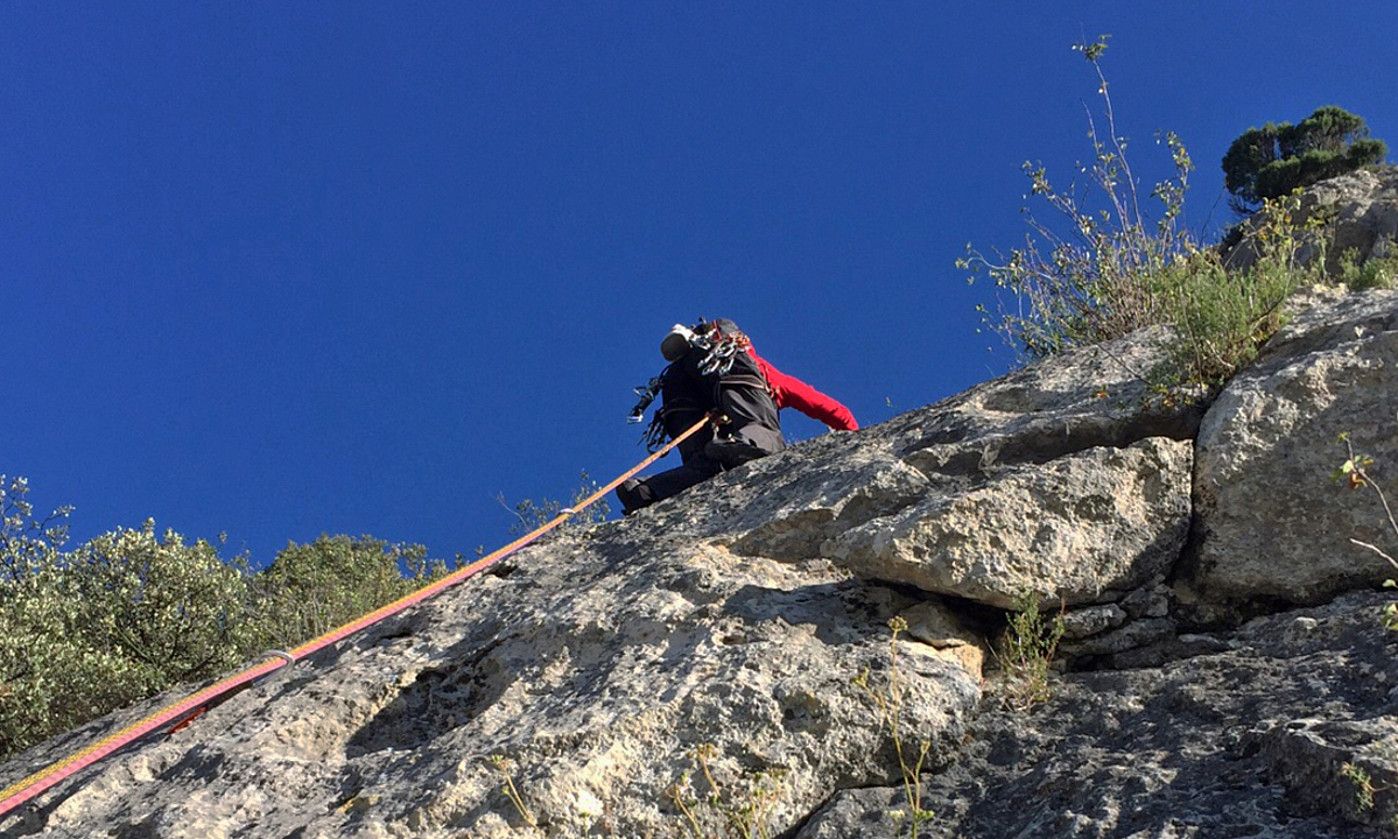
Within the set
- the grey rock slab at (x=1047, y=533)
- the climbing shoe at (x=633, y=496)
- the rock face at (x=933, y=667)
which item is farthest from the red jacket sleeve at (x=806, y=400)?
the grey rock slab at (x=1047, y=533)

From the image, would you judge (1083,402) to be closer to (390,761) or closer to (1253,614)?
(1253,614)

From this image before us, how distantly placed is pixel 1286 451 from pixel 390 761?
3.32m

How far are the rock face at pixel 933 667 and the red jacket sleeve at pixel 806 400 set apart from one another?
8.72 feet

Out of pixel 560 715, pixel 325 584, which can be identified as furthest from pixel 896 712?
pixel 325 584

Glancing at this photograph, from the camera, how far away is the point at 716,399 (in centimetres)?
793

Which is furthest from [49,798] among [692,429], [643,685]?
[692,429]

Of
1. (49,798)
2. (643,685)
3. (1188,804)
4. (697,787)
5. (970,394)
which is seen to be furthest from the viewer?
(970,394)

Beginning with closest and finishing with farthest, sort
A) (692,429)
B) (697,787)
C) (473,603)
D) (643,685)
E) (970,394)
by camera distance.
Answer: (697,787), (643,685), (473,603), (970,394), (692,429)

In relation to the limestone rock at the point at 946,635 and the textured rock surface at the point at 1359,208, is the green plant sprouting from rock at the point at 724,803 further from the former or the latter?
the textured rock surface at the point at 1359,208

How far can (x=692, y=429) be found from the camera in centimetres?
781

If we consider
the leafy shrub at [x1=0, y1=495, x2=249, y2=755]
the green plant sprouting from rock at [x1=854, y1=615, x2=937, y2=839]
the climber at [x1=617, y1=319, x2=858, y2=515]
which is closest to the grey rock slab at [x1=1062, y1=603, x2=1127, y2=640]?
the green plant sprouting from rock at [x1=854, y1=615, x2=937, y2=839]

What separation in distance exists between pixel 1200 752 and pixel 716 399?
501 centimetres

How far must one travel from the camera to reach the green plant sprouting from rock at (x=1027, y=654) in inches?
150

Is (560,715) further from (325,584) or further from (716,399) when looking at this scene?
(325,584)
